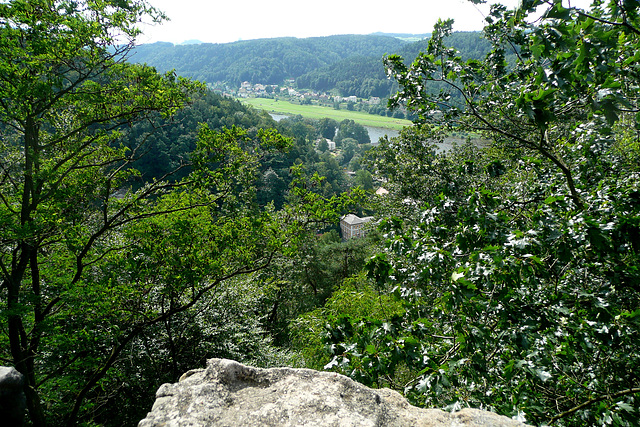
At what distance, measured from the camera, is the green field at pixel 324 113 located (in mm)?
139350

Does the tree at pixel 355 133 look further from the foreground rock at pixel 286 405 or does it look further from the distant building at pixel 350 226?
the foreground rock at pixel 286 405

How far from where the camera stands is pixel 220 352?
36.2 feet

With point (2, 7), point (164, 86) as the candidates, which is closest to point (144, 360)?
point (164, 86)

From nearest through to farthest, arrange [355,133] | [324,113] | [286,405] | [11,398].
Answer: [286,405], [11,398], [355,133], [324,113]

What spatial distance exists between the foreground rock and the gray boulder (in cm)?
180

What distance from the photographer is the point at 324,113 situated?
162000mm

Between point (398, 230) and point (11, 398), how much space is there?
14.0 ft

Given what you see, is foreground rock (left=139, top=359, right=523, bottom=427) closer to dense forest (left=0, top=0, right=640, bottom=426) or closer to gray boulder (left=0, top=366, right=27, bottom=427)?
dense forest (left=0, top=0, right=640, bottom=426)

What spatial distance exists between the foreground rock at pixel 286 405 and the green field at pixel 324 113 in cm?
12969

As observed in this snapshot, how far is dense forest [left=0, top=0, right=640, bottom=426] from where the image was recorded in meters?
2.77

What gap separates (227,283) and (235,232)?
656 centimetres

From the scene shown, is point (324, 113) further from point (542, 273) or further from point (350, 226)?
point (542, 273)

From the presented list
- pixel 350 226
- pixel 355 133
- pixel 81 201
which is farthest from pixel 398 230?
pixel 355 133

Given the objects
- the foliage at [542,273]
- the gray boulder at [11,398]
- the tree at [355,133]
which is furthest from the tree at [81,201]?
the tree at [355,133]
